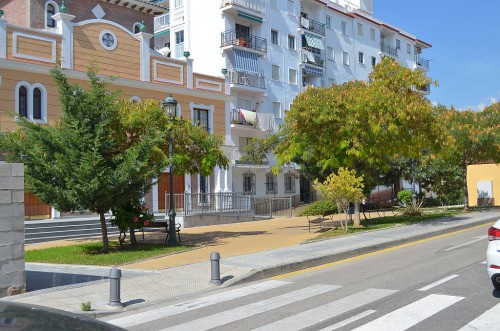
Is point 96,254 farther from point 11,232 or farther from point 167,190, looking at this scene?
point 167,190

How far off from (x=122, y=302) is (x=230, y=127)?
25024 mm

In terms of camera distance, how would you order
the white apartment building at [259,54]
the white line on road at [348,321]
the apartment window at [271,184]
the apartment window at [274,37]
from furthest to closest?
the apartment window at [274,37] < the apartment window at [271,184] < the white apartment building at [259,54] < the white line on road at [348,321]

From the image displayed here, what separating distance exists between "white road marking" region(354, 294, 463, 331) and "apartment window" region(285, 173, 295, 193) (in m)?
32.1

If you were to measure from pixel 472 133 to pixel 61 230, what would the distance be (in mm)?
21944

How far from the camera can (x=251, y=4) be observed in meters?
38.2

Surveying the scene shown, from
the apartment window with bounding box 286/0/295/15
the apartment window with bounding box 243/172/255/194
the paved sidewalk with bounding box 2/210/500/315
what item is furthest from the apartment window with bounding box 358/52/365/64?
the paved sidewalk with bounding box 2/210/500/315

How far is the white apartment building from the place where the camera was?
36.7 metres

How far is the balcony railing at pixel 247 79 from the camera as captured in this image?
36.5 m

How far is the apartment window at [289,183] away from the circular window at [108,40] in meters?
18.3

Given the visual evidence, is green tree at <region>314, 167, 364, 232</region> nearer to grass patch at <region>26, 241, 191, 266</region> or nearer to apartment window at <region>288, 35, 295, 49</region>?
grass patch at <region>26, 241, 191, 266</region>

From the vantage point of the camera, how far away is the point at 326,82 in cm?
4553

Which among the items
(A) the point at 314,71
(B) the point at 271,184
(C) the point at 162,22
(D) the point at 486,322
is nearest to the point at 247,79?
(B) the point at 271,184

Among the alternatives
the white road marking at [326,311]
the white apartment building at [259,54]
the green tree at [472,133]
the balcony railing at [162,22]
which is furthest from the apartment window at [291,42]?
the white road marking at [326,311]

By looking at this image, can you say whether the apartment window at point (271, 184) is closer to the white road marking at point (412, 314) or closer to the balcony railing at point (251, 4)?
the balcony railing at point (251, 4)
